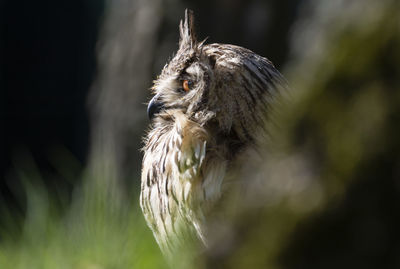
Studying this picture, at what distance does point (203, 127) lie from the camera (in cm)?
245

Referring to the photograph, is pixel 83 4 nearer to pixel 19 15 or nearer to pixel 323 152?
pixel 19 15

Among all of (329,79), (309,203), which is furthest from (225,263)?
(329,79)

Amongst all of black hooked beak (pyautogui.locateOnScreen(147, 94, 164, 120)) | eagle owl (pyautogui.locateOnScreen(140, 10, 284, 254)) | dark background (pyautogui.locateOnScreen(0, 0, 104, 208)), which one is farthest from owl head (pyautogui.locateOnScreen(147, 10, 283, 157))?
dark background (pyautogui.locateOnScreen(0, 0, 104, 208))

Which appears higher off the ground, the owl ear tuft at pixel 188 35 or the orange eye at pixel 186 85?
the owl ear tuft at pixel 188 35

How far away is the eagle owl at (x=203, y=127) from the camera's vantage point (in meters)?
2.36

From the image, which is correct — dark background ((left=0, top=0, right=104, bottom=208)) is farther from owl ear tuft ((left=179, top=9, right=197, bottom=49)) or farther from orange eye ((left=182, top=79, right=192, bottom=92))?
orange eye ((left=182, top=79, right=192, bottom=92))

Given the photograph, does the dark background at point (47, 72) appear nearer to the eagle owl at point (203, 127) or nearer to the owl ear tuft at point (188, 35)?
the owl ear tuft at point (188, 35)

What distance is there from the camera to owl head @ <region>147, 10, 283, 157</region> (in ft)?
7.98

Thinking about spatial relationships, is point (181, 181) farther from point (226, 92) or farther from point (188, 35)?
point (188, 35)

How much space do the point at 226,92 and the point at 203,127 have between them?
0.17 metres

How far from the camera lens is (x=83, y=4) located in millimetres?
7344

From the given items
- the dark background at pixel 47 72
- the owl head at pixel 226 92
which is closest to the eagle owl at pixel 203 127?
the owl head at pixel 226 92

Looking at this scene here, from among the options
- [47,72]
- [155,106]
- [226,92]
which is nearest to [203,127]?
[226,92]

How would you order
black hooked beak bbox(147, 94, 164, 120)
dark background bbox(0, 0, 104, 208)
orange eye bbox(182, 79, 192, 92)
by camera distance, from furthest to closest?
dark background bbox(0, 0, 104, 208), black hooked beak bbox(147, 94, 164, 120), orange eye bbox(182, 79, 192, 92)
